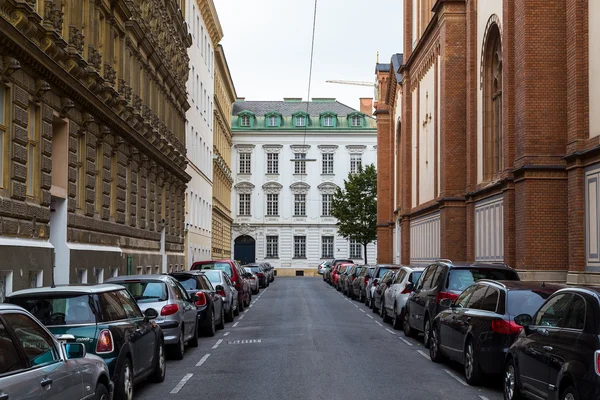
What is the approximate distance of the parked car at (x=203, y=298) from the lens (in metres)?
20.4

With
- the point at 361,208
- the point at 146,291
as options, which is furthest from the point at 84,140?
the point at 361,208

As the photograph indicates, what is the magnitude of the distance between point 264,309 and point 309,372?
718 inches

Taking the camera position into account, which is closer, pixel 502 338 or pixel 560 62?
pixel 502 338

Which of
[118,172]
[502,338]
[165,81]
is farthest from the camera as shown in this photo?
[165,81]

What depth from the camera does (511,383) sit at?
36.6 feet

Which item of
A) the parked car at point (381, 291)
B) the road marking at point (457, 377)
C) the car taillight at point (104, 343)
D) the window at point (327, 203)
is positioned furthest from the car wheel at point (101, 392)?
the window at point (327, 203)

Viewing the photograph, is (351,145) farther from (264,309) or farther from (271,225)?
(264,309)

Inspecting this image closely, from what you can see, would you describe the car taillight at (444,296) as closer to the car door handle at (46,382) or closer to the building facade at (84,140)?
the building facade at (84,140)

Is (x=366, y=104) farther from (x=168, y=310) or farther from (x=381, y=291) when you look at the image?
(x=168, y=310)

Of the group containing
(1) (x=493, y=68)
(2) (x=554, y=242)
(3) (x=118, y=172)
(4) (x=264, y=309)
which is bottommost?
(4) (x=264, y=309)

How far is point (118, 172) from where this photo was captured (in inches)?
1101

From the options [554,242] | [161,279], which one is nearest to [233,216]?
[554,242]

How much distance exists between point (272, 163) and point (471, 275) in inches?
3180

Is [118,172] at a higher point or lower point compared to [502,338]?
higher
